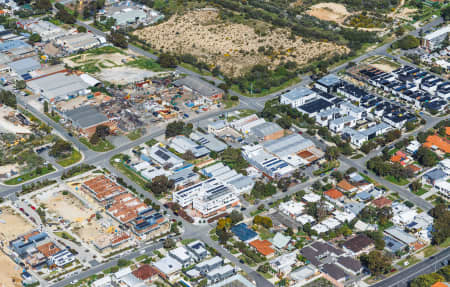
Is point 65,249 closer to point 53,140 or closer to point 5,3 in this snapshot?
point 53,140

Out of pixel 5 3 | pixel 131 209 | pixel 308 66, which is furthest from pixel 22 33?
pixel 131 209

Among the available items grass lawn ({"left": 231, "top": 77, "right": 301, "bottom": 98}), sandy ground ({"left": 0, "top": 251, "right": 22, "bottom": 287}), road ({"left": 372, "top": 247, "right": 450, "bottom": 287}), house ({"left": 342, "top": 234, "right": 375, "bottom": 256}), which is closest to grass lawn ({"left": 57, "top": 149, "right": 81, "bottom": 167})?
sandy ground ({"left": 0, "top": 251, "right": 22, "bottom": 287})

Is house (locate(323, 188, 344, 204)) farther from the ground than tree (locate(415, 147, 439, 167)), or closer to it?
closer to it

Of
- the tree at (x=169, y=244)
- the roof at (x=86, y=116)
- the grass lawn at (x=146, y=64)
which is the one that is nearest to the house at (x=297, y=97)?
the grass lawn at (x=146, y=64)

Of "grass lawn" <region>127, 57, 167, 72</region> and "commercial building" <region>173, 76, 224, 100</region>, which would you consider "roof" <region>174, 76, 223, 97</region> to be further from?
"grass lawn" <region>127, 57, 167, 72</region>

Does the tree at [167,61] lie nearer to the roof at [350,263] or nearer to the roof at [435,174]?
the roof at [435,174]

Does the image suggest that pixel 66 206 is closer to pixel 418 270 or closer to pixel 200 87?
pixel 200 87

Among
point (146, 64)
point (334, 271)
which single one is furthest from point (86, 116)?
point (334, 271)
